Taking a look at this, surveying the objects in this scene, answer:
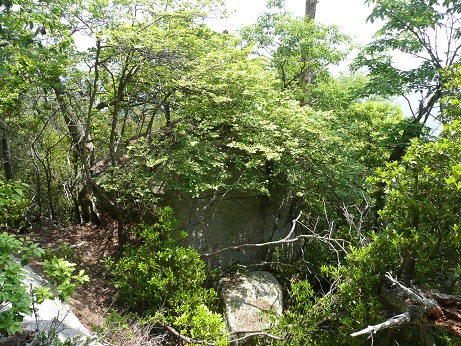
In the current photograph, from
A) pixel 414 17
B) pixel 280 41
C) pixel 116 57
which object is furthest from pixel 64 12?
pixel 414 17

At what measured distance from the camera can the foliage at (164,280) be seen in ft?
17.9

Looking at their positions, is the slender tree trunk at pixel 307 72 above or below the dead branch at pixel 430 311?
above

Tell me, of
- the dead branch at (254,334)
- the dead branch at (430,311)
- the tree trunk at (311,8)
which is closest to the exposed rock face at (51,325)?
the dead branch at (254,334)

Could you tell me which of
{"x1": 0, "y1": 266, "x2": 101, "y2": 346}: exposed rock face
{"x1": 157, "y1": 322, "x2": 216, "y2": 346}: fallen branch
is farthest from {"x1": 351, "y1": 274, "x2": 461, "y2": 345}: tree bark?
{"x1": 0, "y1": 266, "x2": 101, "y2": 346}: exposed rock face

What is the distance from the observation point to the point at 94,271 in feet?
23.6

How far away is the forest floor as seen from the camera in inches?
199

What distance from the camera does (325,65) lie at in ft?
33.0

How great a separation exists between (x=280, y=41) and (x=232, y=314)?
6859 mm

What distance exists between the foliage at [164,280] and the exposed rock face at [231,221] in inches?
38.5

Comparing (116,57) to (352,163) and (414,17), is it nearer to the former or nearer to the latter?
(352,163)

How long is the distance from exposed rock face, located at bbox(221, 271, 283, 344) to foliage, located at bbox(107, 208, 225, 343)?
0.35 metres

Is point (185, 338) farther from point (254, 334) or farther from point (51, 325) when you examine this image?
point (51, 325)

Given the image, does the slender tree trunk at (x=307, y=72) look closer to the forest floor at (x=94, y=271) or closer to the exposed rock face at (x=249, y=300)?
the exposed rock face at (x=249, y=300)

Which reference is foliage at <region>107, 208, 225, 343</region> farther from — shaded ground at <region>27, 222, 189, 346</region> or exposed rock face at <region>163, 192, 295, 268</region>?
exposed rock face at <region>163, 192, 295, 268</region>
